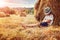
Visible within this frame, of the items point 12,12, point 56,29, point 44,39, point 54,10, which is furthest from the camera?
point 12,12

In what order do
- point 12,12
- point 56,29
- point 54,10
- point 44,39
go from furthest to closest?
point 12,12 < point 54,10 < point 56,29 < point 44,39

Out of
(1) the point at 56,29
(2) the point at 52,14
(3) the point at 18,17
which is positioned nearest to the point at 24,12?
(3) the point at 18,17

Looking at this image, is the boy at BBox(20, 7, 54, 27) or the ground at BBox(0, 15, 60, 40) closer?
the ground at BBox(0, 15, 60, 40)

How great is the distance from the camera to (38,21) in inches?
73.7

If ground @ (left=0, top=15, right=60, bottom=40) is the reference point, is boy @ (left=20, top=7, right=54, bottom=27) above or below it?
above

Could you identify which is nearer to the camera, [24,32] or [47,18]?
[24,32]

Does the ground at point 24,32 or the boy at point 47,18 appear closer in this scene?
the ground at point 24,32

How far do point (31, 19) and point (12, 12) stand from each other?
0.22 meters

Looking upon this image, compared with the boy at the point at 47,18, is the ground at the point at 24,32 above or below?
below

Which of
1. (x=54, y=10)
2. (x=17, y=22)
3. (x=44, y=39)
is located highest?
(x=54, y=10)

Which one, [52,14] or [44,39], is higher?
[52,14]

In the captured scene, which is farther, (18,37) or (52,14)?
(52,14)

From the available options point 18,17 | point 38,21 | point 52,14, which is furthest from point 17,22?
point 52,14

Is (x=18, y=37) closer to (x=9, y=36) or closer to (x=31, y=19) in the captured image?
(x=9, y=36)
